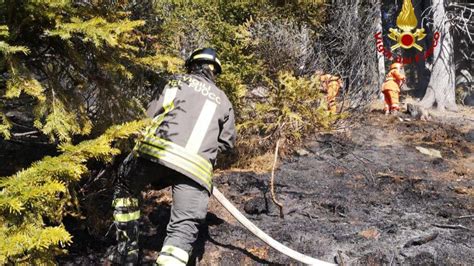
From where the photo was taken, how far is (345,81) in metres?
8.34

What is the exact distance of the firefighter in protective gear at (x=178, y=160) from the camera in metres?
3.16

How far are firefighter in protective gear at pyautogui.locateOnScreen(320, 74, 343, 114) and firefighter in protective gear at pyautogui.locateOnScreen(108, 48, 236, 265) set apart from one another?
14.0ft

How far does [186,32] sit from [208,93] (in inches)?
119

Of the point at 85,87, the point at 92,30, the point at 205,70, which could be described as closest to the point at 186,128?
the point at 205,70

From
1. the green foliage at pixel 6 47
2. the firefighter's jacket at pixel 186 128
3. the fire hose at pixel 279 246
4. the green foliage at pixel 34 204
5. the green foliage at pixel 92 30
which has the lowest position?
the fire hose at pixel 279 246

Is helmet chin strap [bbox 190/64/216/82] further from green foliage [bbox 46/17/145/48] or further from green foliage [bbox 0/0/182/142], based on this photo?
green foliage [bbox 46/17/145/48]

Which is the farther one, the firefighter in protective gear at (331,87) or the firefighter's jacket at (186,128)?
the firefighter in protective gear at (331,87)

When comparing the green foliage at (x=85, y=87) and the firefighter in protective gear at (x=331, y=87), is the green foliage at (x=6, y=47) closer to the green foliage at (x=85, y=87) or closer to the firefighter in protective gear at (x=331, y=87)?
the green foliage at (x=85, y=87)

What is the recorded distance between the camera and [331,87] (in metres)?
7.75

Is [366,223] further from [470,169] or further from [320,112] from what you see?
[470,169]

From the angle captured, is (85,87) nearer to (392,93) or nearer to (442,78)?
(392,93)

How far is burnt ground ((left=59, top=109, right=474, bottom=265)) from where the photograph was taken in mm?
3727

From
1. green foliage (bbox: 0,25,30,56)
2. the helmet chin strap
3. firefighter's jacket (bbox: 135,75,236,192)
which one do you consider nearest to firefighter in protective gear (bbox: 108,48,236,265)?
firefighter's jacket (bbox: 135,75,236,192)

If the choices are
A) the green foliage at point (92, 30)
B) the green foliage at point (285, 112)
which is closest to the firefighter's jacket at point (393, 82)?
the green foliage at point (285, 112)
